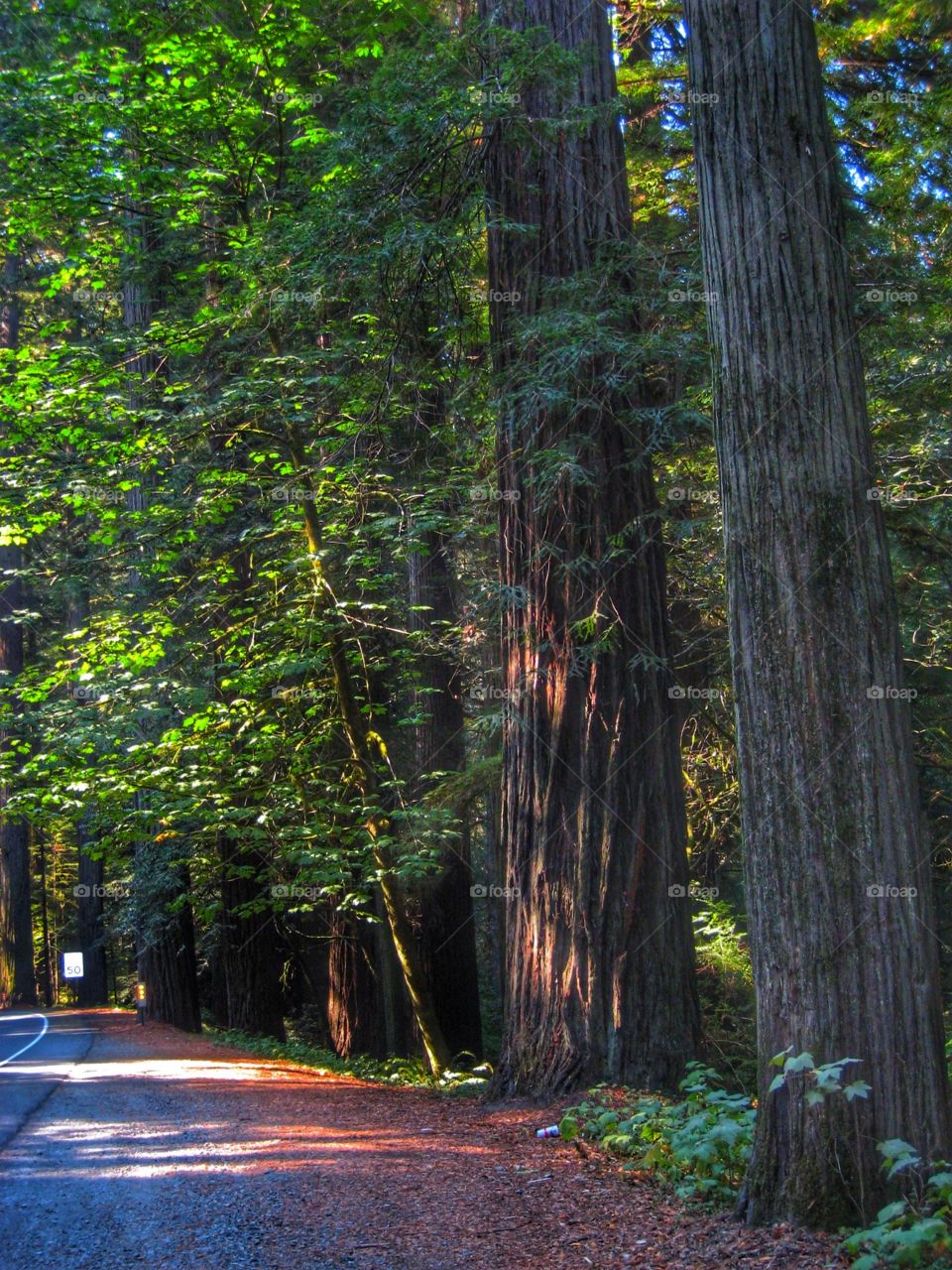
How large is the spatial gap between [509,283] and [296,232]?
1.72 m

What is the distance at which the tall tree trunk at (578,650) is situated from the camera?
7992mm

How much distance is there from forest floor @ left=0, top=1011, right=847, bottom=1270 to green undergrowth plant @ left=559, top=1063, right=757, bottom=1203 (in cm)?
15

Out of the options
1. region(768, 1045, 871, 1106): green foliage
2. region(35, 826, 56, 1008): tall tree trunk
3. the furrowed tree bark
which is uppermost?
the furrowed tree bark

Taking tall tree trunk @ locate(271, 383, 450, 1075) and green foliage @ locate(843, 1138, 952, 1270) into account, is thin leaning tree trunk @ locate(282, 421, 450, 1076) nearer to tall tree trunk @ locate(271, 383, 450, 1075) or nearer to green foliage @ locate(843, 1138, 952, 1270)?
tall tree trunk @ locate(271, 383, 450, 1075)

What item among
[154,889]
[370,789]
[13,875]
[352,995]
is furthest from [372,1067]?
[13,875]

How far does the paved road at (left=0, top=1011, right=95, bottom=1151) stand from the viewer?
9.22 metres

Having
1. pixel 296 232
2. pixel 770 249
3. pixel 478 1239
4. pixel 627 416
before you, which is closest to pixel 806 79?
pixel 770 249

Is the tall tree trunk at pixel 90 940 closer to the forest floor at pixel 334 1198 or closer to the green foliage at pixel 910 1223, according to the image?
the forest floor at pixel 334 1198

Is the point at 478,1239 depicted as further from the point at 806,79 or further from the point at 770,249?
the point at 806,79

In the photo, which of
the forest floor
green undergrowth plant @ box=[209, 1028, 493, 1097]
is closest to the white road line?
green undergrowth plant @ box=[209, 1028, 493, 1097]

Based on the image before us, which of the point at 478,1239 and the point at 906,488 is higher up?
the point at 906,488

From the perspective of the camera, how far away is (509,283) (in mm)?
8977

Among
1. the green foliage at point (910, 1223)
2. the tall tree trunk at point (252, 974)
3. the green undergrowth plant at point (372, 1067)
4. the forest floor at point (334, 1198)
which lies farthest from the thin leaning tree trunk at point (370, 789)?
the green foliage at point (910, 1223)

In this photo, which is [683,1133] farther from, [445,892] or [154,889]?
[154,889]
